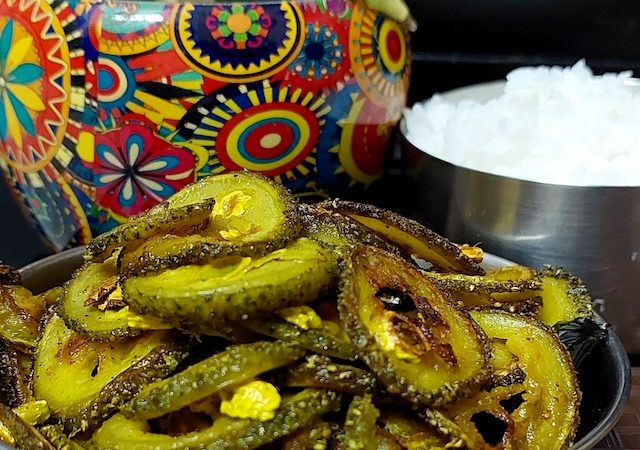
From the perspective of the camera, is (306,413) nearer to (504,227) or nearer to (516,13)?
(504,227)

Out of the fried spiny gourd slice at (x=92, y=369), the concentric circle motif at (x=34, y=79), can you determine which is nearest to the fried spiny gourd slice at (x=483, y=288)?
the fried spiny gourd slice at (x=92, y=369)

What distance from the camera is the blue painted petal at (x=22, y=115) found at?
997 millimetres

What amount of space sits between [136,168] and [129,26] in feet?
0.59

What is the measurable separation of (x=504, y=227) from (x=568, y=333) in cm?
32

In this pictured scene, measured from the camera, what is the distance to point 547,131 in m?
1.15

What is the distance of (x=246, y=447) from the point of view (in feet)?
1.81

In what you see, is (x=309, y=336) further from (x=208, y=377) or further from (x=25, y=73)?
(x=25, y=73)

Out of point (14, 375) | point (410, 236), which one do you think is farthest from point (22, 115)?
point (410, 236)

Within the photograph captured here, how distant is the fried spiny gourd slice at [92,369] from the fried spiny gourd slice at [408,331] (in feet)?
0.49

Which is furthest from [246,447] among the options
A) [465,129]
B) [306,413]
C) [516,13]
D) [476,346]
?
[516,13]

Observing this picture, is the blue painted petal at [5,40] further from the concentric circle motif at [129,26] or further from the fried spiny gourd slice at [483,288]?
the fried spiny gourd slice at [483,288]

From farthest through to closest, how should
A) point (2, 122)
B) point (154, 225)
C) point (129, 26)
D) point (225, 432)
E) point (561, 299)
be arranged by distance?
1. point (2, 122)
2. point (129, 26)
3. point (561, 299)
4. point (154, 225)
5. point (225, 432)

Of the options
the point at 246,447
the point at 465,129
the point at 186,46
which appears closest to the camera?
the point at 246,447

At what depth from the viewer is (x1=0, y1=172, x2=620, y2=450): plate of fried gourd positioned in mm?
566
